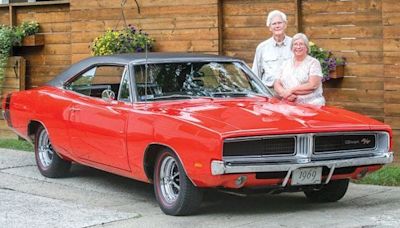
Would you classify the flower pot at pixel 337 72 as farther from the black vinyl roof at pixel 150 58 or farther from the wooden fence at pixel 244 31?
the black vinyl roof at pixel 150 58

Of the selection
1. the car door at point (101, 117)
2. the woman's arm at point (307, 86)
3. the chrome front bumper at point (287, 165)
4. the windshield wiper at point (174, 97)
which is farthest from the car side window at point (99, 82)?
the chrome front bumper at point (287, 165)

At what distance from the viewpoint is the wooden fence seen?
9519 millimetres

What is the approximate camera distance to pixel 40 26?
535 inches

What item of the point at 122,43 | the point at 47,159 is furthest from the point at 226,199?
the point at 122,43

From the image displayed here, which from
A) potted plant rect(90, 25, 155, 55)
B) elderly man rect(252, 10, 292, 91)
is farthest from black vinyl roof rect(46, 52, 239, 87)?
potted plant rect(90, 25, 155, 55)

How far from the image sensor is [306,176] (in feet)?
21.9

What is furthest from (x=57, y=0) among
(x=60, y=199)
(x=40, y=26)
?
(x=60, y=199)

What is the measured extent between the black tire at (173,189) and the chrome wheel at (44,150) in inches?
94.9

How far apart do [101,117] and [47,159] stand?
1.73 meters

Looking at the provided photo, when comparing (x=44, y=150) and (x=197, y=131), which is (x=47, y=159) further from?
(x=197, y=131)

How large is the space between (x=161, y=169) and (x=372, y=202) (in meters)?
2.07

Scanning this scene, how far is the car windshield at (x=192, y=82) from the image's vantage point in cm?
769

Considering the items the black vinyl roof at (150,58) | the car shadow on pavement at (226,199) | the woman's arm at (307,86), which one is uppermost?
the black vinyl roof at (150,58)

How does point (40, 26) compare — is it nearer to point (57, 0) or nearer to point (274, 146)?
point (57, 0)
